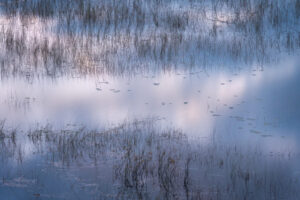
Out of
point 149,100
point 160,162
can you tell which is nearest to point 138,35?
point 149,100

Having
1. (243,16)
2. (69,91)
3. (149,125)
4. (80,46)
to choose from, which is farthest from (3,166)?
(243,16)

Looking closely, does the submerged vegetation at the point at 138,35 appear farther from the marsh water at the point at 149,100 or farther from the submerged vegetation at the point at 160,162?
the submerged vegetation at the point at 160,162

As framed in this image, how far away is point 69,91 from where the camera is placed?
7.13 metres

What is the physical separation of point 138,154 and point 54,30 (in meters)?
7.03

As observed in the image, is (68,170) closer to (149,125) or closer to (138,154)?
(138,154)

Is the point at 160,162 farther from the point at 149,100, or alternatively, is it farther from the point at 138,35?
the point at 138,35

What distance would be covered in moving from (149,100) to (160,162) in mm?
2303

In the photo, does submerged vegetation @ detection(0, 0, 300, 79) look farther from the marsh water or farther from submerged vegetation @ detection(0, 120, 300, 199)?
submerged vegetation @ detection(0, 120, 300, 199)

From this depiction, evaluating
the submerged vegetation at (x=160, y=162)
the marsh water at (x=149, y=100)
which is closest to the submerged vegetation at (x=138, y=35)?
the marsh water at (x=149, y=100)

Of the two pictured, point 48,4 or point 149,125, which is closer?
point 149,125

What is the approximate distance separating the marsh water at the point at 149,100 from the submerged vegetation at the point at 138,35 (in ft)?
0.13

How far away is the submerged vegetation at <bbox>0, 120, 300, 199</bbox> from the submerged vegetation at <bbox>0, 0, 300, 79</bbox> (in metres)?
3.04

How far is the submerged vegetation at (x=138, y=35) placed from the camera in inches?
340

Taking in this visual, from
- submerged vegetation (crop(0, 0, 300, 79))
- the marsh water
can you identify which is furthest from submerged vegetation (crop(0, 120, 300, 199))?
submerged vegetation (crop(0, 0, 300, 79))
